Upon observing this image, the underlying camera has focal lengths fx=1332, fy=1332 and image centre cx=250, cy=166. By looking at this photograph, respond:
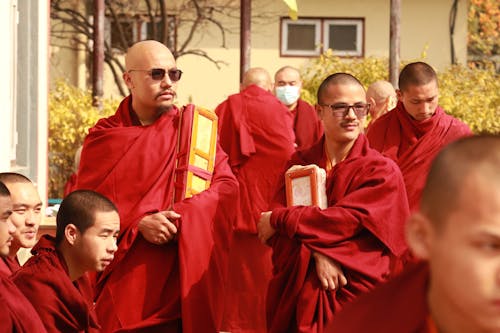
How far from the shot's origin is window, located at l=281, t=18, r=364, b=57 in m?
23.8

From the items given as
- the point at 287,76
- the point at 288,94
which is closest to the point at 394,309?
the point at 288,94

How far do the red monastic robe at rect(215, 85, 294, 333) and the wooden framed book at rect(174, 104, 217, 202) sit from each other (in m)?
3.59

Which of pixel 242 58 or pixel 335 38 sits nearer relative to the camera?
pixel 242 58

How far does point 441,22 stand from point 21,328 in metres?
20.1

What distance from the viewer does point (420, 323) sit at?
2.60m

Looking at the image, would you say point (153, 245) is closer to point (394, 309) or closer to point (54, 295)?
point (54, 295)

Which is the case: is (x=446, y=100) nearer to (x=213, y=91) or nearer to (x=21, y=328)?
(x=213, y=91)

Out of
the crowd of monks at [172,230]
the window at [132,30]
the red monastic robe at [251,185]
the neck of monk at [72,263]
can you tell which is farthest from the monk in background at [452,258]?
the window at [132,30]

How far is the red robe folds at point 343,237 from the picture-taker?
18.5 feet

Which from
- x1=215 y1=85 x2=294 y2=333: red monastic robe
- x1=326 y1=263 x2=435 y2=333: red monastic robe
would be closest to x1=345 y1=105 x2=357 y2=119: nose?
x1=326 y1=263 x2=435 y2=333: red monastic robe

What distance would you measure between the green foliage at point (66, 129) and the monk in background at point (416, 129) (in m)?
6.74

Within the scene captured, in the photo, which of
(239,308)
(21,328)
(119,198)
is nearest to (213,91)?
(239,308)

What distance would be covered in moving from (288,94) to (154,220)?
5629mm

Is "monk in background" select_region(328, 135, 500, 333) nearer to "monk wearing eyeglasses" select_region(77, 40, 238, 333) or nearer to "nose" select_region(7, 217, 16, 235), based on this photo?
"nose" select_region(7, 217, 16, 235)
